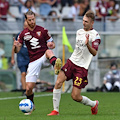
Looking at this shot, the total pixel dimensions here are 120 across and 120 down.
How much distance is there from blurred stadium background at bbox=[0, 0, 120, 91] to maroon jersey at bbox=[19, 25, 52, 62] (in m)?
9.66

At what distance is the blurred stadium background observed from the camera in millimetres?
19828

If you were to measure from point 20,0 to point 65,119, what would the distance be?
1417cm

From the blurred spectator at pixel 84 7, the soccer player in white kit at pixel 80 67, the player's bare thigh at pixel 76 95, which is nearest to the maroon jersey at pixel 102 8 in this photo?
the blurred spectator at pixel 84 7

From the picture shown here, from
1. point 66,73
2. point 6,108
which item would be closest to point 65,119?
point 66,73

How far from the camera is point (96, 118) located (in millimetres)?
7789

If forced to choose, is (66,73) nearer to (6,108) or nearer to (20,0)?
(6,108)

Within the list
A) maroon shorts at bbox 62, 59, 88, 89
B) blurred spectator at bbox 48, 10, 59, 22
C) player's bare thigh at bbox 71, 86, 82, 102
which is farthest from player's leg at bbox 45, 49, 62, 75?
blurred spectator at bbox 48, 10, 59, 22

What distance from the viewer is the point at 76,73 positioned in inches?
346

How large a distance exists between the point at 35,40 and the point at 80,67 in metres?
1.29

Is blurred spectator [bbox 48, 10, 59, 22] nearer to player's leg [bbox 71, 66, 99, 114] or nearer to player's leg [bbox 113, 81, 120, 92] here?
player's leg [bbox 113, 81, 120, 92]

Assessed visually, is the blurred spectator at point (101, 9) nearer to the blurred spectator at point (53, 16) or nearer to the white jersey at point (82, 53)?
the blurred spectator at point (53, 16)

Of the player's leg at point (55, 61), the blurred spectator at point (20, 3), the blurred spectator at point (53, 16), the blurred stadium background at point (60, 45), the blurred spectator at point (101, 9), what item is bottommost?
the blurred stadium background at point (60, 45)

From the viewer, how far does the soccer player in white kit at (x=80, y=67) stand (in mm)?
8602

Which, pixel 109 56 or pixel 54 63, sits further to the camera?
pixel 109 56
